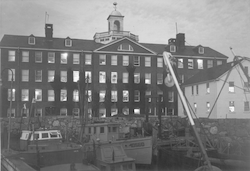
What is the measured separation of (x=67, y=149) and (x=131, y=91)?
1.47 metres

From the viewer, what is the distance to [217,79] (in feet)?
12.9

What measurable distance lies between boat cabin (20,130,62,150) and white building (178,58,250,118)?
226 cm

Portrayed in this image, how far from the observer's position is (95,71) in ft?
13.1

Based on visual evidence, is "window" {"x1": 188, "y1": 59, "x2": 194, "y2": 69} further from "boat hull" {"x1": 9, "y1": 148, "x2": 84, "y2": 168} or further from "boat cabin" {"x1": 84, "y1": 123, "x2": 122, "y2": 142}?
"boat hull" {"x1": 9, "y1": 148, "x2": 84, "y2": 168}

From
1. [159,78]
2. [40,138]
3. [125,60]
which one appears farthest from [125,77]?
[40,138]

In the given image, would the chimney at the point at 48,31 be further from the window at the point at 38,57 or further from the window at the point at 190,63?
the window at the point at 190,63

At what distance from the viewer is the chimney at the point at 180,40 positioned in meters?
4.04

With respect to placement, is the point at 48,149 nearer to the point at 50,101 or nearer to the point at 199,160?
the point at 50,101

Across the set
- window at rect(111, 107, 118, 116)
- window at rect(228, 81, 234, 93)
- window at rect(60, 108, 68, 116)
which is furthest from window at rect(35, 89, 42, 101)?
window at rect(228, 81, 234, 93)

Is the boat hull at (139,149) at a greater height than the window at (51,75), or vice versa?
the window at (51,75)

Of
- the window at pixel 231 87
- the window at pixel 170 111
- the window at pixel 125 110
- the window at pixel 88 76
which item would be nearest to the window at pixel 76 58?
the window at pixel 88 76

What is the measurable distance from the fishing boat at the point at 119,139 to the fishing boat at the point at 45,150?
381 mm

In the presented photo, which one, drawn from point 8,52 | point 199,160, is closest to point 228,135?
point 199,160

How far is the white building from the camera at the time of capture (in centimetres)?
388
